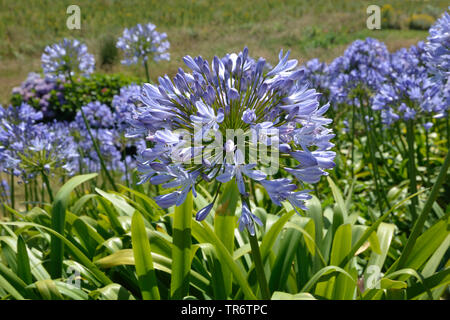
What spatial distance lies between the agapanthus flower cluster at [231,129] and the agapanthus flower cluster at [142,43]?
287 centimetres

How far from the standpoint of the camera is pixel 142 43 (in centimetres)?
420

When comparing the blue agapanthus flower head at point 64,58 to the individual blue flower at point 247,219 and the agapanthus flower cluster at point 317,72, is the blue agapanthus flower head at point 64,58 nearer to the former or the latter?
the individual blue flower at point 247,219

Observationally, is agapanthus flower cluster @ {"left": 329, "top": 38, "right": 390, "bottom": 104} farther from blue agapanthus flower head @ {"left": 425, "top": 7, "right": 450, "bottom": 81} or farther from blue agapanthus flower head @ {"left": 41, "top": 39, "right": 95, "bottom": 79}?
blue agapanthus flower head @ {"left": 41, "top": 39, "right": 95, "bottom": 79}

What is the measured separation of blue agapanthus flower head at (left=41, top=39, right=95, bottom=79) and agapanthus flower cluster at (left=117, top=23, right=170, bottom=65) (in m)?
0.44

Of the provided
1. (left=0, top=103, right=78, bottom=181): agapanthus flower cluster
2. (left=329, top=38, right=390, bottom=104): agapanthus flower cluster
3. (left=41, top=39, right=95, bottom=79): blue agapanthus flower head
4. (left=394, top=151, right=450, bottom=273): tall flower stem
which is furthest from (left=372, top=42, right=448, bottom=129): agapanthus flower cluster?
(left=41, top=39, right=95, bottom=79): blue agapanthus flower head

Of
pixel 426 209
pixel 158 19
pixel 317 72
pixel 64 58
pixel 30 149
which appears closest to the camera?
pixel 426 209

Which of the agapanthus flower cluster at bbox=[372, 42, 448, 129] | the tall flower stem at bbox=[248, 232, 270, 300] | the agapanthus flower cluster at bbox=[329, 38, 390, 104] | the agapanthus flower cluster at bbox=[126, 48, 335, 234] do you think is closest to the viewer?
the agapanthus flower cluster at bbox=[126, 48, 335, 234]

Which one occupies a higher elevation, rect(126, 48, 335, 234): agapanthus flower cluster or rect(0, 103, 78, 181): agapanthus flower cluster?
rect(126, 48, 335, 234): agapanthus flower cluster

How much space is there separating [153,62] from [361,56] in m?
2.62

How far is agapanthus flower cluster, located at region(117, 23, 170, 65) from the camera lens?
420 cm

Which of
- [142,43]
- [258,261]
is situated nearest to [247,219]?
[258,261]

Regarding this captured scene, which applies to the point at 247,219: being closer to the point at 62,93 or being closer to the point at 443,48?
the point at 443,48

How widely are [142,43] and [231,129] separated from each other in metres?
3.10
